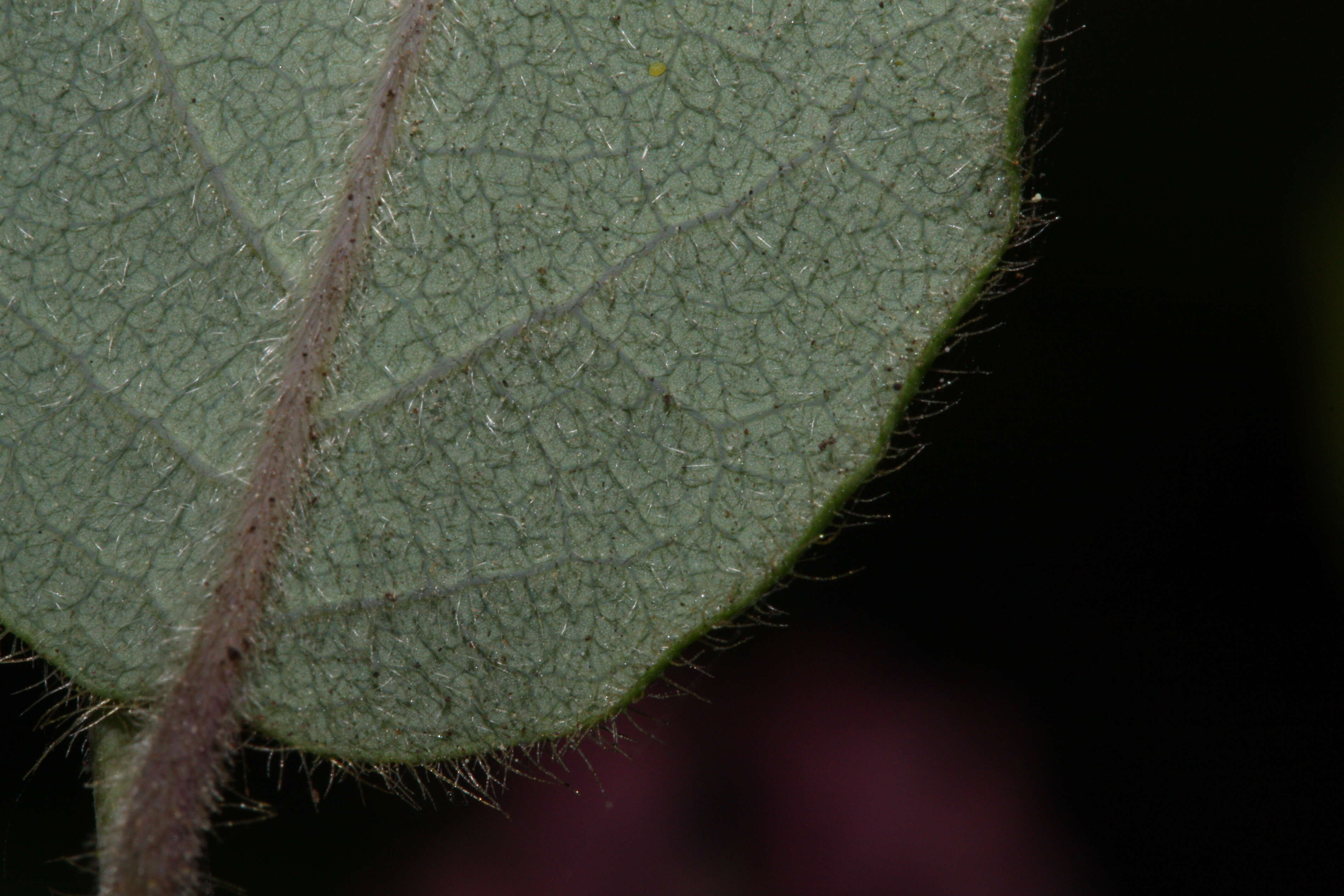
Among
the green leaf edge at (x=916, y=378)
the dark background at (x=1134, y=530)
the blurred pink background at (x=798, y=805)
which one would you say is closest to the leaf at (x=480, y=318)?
the green leaf edge at (x=916, y=378)

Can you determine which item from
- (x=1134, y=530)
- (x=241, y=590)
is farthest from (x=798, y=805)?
(x=241, y=590)

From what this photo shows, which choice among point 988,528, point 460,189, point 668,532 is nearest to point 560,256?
point 460,189

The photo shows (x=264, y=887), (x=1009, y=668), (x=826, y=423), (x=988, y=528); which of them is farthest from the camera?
(x=1009, y=668)

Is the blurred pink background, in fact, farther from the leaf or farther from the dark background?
the leaf

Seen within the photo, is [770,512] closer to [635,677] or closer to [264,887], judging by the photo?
[635,677]

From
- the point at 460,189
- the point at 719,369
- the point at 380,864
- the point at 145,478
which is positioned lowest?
the point at 380,864
